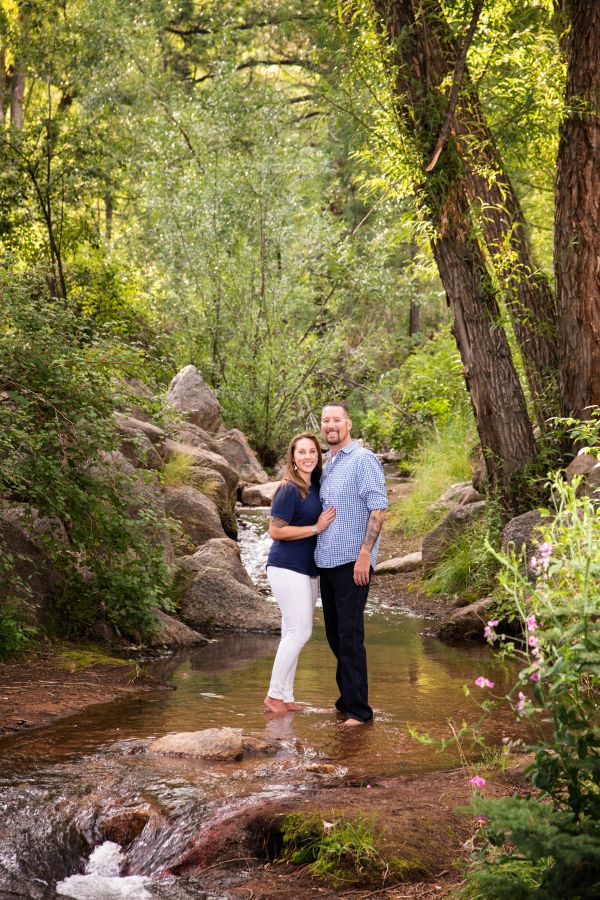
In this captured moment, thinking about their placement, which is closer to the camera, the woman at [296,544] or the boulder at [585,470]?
the woman at [296,544]

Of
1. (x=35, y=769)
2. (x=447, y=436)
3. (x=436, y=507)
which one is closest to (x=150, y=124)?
(x=447, y=436)

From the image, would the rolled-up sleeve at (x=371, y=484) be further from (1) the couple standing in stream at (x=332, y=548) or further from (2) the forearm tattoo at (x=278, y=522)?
(2) the forearm tattoo at (x=278, y=522)

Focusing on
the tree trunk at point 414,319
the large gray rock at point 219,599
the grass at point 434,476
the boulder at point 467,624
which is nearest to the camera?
the boulder at point 467,624

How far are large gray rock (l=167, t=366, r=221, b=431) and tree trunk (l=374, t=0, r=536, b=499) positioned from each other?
967cm

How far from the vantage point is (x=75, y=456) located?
8.76 metres

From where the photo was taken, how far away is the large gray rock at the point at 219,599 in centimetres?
1093

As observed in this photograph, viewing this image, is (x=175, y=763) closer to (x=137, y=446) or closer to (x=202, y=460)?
(x=137, y=446)

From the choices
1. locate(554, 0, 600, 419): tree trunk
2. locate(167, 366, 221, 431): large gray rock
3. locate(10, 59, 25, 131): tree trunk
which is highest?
locate(10, 59, 25, 131): tree trunk

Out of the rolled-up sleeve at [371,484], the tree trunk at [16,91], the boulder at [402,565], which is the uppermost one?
the tree trunk at [16,91]

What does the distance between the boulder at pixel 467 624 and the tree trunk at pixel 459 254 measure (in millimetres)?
1414

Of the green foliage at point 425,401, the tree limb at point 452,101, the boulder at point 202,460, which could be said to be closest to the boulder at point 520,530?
the tree limb at point 452,101

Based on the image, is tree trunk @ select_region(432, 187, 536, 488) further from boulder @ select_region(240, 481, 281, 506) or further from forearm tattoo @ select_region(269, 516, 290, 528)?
boulder @ select_region(240, 481, 281, 506)

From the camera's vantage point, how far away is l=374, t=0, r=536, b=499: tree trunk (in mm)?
10305

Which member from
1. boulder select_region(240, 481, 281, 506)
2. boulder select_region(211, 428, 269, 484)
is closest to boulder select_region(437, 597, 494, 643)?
boulder select_region(240, 481, 281, 506)
